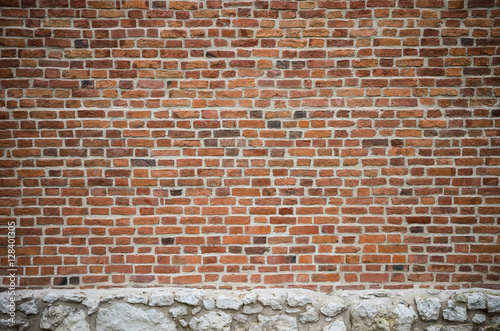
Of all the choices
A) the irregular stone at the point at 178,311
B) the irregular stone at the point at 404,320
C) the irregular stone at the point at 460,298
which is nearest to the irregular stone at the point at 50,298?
the irregular stone at the point at 178,311

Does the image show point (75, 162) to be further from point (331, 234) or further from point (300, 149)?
point (331, 234)

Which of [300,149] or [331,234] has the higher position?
[300,149]

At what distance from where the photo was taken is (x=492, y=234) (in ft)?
10.1

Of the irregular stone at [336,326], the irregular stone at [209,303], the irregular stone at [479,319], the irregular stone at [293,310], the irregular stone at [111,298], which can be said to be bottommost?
the irregular stone at [336,326]

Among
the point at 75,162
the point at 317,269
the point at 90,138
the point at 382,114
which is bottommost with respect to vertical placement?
the point at 317,269

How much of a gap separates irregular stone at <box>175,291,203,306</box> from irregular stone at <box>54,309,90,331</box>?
0.83 metres

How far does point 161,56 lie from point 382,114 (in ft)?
6.73

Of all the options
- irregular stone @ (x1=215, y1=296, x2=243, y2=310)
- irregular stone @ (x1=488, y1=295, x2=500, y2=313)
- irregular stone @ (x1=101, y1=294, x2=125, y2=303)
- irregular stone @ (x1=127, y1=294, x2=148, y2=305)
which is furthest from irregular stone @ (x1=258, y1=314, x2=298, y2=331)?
irregular stone @ (x1=488, y1=295, x2=500, y2=313)

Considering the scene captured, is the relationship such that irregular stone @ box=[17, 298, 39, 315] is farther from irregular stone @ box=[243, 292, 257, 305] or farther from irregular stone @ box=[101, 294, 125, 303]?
irregular stone @ box=[243, 292, 257, 305]

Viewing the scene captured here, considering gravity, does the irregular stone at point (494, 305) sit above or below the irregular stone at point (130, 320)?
above

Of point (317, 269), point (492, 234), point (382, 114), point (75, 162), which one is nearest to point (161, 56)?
point (75, 162)

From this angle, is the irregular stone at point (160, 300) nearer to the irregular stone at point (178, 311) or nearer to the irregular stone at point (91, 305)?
the irregular stone at point (178, 311)

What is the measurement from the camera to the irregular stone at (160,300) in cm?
302

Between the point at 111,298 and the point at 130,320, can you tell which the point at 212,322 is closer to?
the point at 130,320
